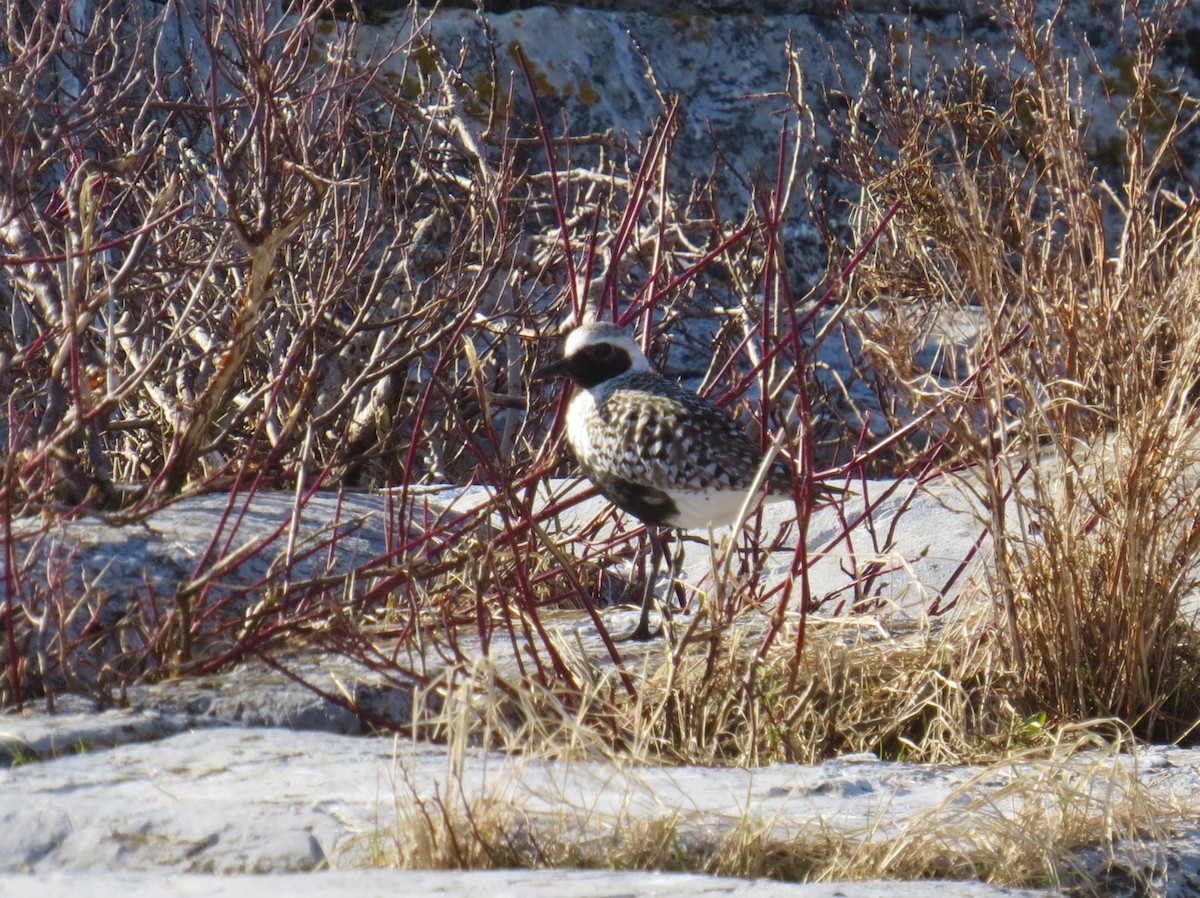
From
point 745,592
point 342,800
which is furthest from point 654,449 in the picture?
point 342,800

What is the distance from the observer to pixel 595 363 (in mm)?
4215

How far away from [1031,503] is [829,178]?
470 centimetres

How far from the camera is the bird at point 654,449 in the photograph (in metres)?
3.92

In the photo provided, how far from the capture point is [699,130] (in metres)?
7.79

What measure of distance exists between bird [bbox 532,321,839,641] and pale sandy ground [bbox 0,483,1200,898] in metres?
0.66

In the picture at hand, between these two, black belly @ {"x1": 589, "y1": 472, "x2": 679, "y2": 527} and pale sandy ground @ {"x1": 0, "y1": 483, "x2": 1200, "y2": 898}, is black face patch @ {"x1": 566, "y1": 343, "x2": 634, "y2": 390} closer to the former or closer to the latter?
black belly @ {"x1": 589, "y1": 472, "x2": 679, "y2": 527}

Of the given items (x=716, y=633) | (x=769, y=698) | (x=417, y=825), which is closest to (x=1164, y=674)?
(x=769, y=698)

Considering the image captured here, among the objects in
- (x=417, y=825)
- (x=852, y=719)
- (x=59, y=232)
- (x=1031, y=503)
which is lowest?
(x=852, y=719)

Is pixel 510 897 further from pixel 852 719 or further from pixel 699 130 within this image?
pixel 699 130

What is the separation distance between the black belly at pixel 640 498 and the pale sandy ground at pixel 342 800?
0.78 meters

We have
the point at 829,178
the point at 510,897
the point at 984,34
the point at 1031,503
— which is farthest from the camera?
the point at 984,34

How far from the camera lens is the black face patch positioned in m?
4.19

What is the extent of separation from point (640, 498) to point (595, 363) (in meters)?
0.44

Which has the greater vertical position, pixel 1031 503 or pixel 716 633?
pixel 1031 503
